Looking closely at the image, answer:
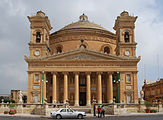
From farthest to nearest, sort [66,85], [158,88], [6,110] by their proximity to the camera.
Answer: [158,88] → [66,85] → [6,110]

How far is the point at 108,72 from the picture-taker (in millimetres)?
52750

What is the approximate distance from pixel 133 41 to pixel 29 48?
2430 centimetres

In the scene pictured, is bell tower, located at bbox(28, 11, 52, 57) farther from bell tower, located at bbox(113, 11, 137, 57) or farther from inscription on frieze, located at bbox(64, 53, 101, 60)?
bell tower, located at bbox(113, 11, 137, 57)

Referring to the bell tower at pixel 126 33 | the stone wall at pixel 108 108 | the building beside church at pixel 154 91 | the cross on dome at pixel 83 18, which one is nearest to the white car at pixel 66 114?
the stone wall at pixel 108 108

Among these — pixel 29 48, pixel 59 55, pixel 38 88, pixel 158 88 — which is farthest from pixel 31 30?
pixel 158 88

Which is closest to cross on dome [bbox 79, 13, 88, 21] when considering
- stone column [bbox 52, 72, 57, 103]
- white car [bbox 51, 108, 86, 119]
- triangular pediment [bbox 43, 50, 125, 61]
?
triangular pediment [bbox 43, 50, 125, 61]

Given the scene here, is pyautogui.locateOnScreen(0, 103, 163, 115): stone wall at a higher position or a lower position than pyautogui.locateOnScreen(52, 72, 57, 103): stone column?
lower

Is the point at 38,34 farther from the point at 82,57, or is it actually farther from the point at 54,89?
the point at 54,89

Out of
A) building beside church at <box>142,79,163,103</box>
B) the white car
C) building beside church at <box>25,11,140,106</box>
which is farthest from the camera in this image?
building beside church at <box>142,79,163,103</box>

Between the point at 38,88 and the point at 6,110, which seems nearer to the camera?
the point at 6,110

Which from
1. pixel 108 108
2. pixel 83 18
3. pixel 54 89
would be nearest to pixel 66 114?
pixel 108 108

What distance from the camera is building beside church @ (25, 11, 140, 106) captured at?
5241 cm

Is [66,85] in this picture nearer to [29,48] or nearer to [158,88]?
[29,48]

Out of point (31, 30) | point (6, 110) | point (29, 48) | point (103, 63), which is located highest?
point (31, 30)
